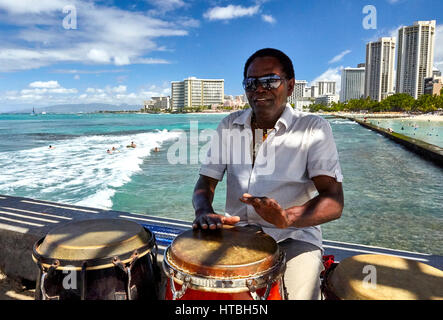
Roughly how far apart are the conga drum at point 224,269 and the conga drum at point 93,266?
0.21 meters

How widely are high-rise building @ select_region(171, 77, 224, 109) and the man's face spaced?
183m

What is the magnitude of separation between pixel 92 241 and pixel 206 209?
0.79 metres

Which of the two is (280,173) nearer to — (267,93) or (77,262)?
(267,93)

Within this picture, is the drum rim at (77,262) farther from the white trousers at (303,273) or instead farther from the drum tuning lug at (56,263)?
the white trousers at (303,273)

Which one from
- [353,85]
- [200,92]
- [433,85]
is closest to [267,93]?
[433,85]

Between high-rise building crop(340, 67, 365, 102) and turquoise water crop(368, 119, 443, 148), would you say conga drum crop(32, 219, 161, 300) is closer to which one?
turquoise water crop(368, 119, 443, 148)

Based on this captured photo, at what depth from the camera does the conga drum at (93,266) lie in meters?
1.62

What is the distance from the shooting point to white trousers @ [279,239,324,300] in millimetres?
1878

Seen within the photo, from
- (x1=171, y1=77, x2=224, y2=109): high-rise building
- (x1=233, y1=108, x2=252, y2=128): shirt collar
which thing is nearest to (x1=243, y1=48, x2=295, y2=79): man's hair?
(x1=233, y1=108, x2=252, y2=128): shirt collar

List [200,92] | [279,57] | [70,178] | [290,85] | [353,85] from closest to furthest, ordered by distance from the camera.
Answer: [279,57] → [290,85] → [70,178] → [353,85] → [200,92]

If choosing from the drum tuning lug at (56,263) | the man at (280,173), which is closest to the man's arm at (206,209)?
the man at (280,173)

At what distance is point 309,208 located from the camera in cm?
196

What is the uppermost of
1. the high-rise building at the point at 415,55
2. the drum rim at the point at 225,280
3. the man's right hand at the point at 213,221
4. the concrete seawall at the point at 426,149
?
the high-rise building at the point at 415,55

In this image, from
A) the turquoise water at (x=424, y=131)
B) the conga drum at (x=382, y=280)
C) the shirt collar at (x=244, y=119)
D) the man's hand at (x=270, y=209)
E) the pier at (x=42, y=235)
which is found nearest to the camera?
the conga drum at (x=382, y=280)
